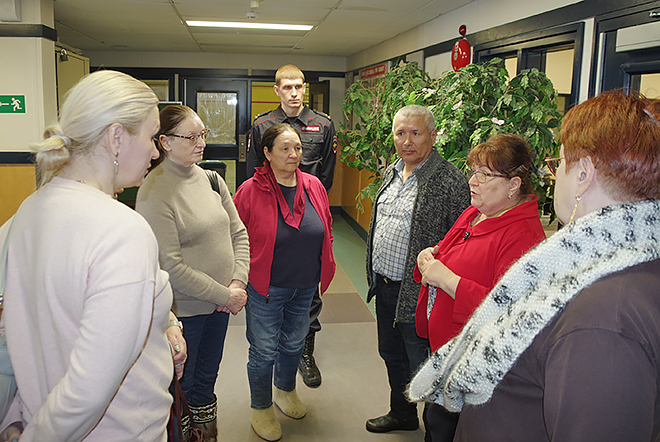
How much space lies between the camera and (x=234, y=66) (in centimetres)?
816

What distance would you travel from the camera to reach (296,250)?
2.26 meters

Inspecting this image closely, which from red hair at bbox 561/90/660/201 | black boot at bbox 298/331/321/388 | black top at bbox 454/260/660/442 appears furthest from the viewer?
black boot at bbox 298/331/321/388

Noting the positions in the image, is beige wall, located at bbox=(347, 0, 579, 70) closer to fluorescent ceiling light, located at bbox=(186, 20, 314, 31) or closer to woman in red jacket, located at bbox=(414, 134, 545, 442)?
fluorescent ceiling light, located at bbox=(186, 20, 314, 31)

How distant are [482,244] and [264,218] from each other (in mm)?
1021

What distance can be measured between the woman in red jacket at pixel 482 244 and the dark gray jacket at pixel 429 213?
232mm

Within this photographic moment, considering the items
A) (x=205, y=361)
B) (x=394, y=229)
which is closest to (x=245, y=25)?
(x=394, y=229)

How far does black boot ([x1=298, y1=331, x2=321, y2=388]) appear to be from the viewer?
9.26 ft

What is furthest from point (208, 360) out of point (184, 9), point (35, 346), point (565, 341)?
point (184, 9)

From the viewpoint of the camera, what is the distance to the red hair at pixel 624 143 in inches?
31.1

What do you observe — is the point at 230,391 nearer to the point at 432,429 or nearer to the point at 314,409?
the point at 314,409

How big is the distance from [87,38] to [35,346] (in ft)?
22.4

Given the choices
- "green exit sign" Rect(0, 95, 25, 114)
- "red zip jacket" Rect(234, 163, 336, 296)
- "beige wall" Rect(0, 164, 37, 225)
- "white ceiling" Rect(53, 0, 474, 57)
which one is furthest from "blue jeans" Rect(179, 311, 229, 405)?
"green exit sign" Rect(0, 95, 25, 114)

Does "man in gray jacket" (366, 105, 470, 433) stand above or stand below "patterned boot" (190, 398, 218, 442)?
above

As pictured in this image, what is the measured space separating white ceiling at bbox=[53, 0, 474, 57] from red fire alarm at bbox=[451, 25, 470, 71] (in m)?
0.36
